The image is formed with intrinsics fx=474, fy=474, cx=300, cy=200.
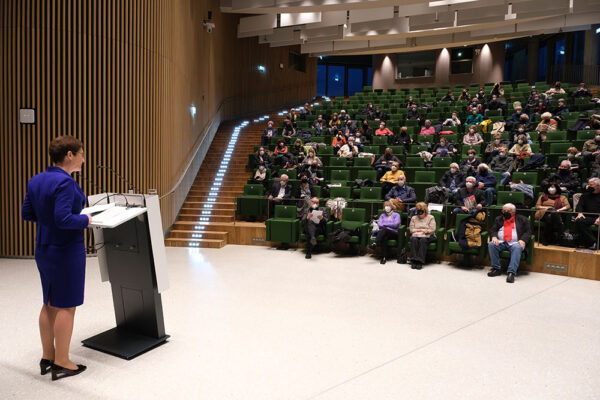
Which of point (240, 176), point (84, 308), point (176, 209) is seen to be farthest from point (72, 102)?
point (240, 176)

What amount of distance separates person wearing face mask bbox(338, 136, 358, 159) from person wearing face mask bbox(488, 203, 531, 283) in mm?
3874

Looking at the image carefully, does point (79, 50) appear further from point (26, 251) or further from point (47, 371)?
point (47, 371)

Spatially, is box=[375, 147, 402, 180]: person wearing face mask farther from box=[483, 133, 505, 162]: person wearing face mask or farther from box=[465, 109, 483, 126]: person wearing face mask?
box=[465, 109, 483, 126]: person wearing face mask

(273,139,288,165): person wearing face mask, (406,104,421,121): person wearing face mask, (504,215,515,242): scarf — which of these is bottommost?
(504,215,515,242): scarf

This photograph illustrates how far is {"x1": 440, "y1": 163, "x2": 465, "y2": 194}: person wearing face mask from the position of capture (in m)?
7.13

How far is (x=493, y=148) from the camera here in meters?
8.27

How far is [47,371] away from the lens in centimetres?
291

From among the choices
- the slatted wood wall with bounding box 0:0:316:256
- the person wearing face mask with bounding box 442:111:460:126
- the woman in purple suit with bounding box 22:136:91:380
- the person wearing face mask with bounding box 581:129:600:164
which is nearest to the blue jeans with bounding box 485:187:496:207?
the person wearing face mask with bounding box 581:129:600:164

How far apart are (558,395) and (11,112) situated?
6.57m

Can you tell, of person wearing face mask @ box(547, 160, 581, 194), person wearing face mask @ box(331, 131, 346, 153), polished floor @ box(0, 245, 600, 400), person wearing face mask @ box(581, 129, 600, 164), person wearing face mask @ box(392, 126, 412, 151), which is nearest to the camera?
polished floor @ box(0, 245, 600, 400)

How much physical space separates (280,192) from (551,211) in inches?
157

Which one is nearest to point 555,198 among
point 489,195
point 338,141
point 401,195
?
point 489,195

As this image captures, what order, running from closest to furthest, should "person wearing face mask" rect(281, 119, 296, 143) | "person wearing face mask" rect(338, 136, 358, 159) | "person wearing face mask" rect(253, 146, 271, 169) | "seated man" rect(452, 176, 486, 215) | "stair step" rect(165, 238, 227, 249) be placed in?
"seated man" rect(452, 176, 486, 215)
"stair step" rect(165, 238, 227, 249)
"person wearing face mask" rect(253, 146, 271, 169)
"person wearing face mask" rect(338, 136, 358, 159)
"person wearing face mask" rect(281, 119, 296, 143)

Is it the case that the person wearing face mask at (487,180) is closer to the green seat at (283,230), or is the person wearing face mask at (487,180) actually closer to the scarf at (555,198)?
the scarf at (555,198)
